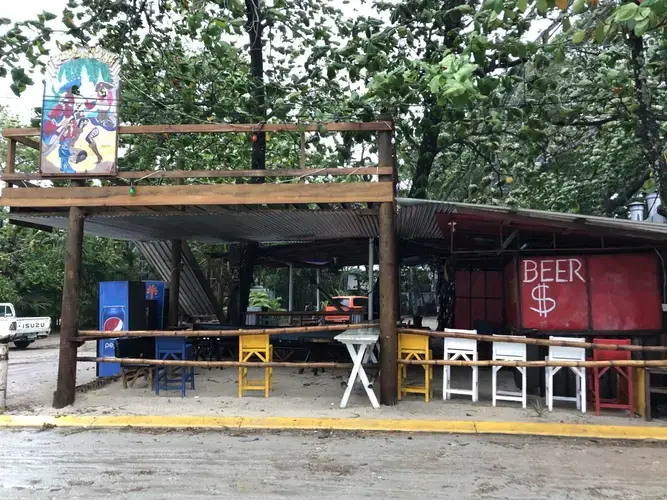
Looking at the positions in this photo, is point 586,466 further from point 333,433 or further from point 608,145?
point 608,145

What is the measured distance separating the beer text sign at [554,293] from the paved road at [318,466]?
244 cm

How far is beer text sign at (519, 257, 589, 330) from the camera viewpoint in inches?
322

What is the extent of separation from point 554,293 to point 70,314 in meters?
7.41

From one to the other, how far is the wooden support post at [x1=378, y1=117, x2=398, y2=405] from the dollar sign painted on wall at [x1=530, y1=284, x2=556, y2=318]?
2558 millimetres

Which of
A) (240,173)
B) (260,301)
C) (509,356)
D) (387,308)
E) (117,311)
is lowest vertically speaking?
(509,356)

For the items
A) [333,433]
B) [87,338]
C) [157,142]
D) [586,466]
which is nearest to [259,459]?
[333,433]

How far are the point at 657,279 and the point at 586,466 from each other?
3.77 metres

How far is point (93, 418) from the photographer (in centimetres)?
705

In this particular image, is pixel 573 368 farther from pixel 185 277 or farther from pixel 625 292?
pixel 185 277

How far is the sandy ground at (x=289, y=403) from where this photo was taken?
7062 millimetres

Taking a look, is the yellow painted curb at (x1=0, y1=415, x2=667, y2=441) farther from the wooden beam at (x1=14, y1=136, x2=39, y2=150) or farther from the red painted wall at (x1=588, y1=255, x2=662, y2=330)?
the wooden beam at (x1=14, y1=136, x2=39, y2=150)

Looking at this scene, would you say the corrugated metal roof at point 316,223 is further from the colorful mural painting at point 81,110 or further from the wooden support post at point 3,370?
the wooden support post at point 3,370

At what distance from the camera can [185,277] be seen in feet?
43.5

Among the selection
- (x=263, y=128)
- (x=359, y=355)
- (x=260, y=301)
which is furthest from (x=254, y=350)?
(x=260, y=301)
